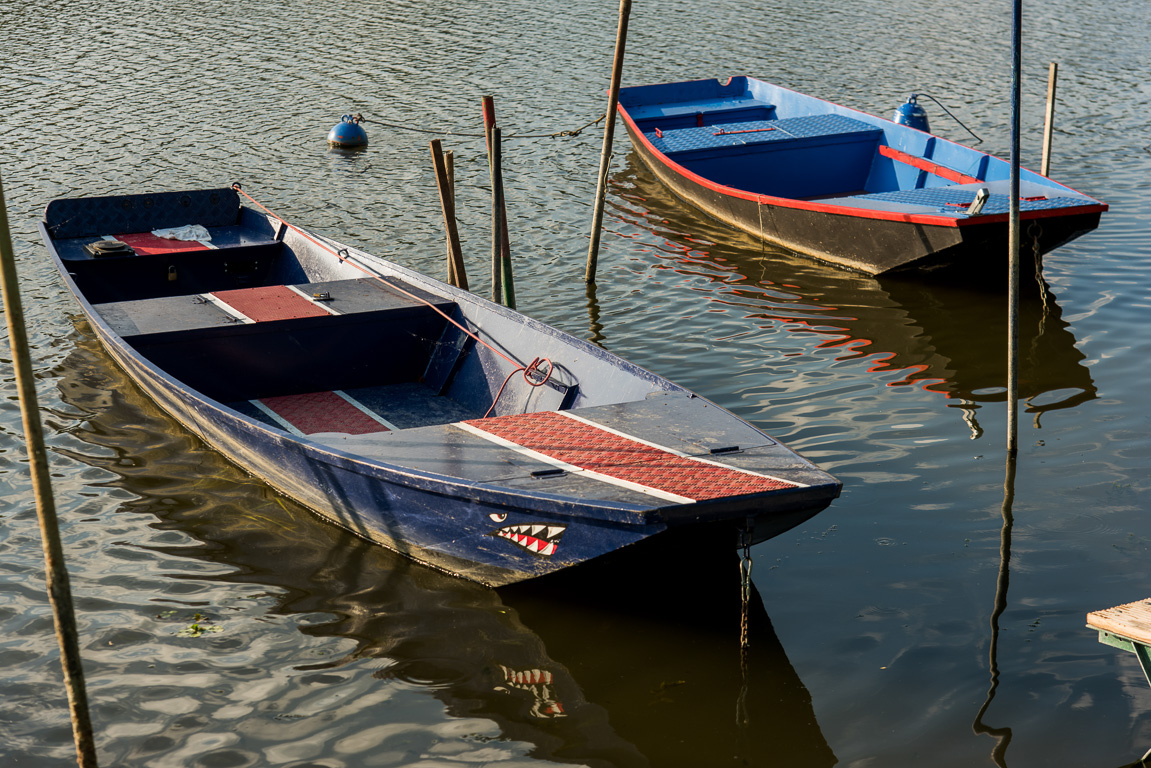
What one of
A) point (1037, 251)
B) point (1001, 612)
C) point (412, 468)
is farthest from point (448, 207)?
point (1001, 612)

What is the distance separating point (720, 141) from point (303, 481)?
33.3 ft

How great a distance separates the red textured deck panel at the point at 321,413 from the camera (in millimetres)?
9030

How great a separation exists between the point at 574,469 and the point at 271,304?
14.7 ft

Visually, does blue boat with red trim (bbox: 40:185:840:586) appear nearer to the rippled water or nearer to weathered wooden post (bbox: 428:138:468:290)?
the rippled water

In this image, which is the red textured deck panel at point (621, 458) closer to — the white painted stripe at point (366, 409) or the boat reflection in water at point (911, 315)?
the white painted stripe at point (366, 409)

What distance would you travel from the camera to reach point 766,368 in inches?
418

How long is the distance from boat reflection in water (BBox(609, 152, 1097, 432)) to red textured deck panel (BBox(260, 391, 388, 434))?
4.74 meters

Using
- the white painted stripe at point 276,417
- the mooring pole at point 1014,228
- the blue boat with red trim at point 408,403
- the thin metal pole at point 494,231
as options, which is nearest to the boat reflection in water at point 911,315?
the mooring pole at point 1014,228

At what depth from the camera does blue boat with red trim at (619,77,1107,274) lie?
11617 millimetres

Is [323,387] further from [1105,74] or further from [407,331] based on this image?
[1105,74]

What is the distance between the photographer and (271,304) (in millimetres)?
9766

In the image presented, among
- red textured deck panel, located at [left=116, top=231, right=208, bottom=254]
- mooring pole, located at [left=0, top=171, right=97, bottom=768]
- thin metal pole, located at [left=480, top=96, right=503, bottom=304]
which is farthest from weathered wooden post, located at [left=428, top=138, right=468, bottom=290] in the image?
mooring pole, located at [left=0, top=171, right=97, bottom=768]

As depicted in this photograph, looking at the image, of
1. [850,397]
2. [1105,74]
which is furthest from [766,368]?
[1105,74]

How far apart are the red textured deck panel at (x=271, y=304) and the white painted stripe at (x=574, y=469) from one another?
2893mm
